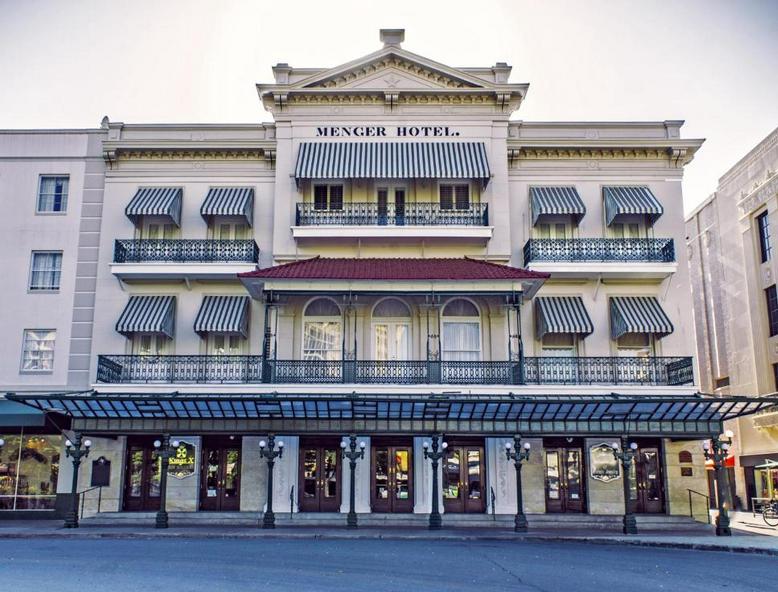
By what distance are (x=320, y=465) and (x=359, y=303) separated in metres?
5.89

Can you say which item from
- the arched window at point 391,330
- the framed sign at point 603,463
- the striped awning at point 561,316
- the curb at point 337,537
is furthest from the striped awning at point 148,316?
the framed sign at point 603,463

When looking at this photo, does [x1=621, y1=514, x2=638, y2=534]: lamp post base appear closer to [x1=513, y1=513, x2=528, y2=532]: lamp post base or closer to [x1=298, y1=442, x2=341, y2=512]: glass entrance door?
[x1=513, y1=513, x2=528, y2=532]: lamp post base

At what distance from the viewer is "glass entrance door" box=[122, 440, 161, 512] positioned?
26.2 meters

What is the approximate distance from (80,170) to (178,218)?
449 cm

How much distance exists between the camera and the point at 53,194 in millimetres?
28453

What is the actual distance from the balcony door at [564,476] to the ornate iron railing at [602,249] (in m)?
6.62

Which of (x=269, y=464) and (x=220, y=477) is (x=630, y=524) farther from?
(x=220, y=477)

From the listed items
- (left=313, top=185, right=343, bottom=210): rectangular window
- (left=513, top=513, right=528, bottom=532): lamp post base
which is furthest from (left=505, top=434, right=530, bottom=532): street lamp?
(left=313, top=185, right=343, bottom=210): rectangular window

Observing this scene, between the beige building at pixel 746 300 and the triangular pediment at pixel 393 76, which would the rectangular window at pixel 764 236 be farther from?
the triangular pediment at pixel 393 76

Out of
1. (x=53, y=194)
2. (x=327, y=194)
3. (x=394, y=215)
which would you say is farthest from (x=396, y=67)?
(x=53, y=194)

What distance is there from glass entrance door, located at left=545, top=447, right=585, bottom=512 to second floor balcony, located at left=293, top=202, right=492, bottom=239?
27.1 ft

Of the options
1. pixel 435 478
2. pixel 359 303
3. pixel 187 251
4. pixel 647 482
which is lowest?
pixel 647 482

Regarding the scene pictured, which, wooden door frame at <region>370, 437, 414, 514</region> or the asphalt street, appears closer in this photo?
the asphalt street

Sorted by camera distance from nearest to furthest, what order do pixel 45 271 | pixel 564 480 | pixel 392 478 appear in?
pixel 392 478 < pixel 564 480 < pixel 45 271
